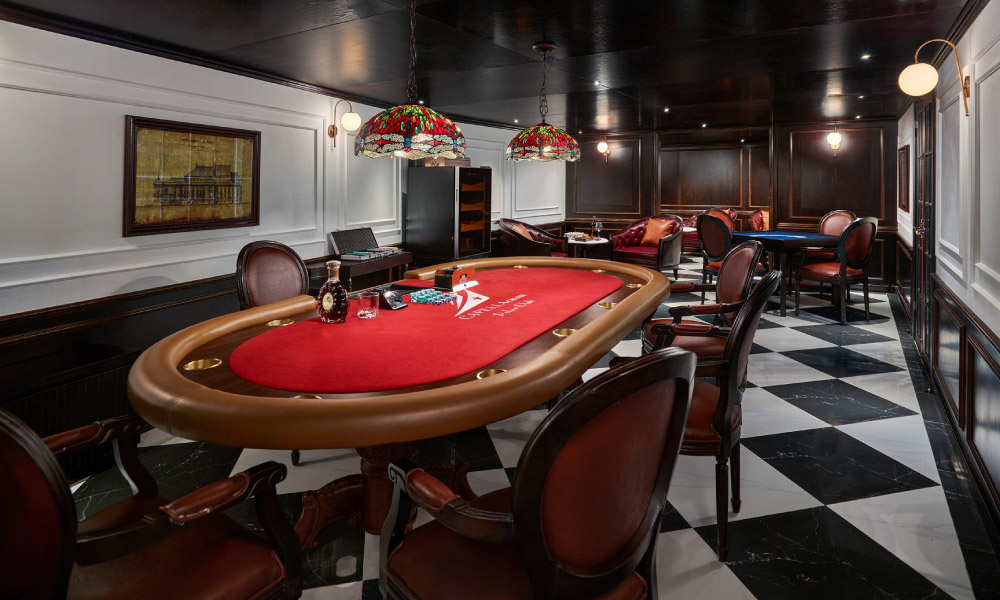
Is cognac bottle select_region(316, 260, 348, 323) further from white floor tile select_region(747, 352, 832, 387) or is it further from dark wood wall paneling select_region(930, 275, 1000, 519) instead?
white floor tile select_region(747, 352, 832, 387)

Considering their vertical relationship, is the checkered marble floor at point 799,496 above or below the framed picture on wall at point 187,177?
below

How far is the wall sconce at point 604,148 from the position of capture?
31.6 ft

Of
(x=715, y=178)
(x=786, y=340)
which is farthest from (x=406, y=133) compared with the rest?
(x=715, y=178)

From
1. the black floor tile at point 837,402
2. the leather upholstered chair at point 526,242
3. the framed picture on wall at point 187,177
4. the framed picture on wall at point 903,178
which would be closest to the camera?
the black floor tile at point 837,402

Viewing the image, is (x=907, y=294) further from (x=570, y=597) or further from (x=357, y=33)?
(x=570, y=597)

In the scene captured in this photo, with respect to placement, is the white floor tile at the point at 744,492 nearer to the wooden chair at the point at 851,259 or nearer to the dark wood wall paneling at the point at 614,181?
the wooden chair at the point at 851,259

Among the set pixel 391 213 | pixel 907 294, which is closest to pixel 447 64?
pixel 391 213

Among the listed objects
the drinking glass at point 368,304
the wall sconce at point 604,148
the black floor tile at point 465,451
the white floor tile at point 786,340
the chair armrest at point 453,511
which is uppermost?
the wall sconce at point 604,148

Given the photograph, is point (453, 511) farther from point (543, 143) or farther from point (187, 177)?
point (187, 177)

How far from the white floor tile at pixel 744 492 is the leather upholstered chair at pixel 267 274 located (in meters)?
2.19

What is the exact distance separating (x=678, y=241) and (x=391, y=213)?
3888 mm

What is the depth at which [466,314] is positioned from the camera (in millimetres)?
2633

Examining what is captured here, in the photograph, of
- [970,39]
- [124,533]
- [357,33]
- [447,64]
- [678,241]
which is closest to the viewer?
[124,533]

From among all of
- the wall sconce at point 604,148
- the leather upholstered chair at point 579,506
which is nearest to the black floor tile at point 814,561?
the leather upholstered chair at point 579,506
